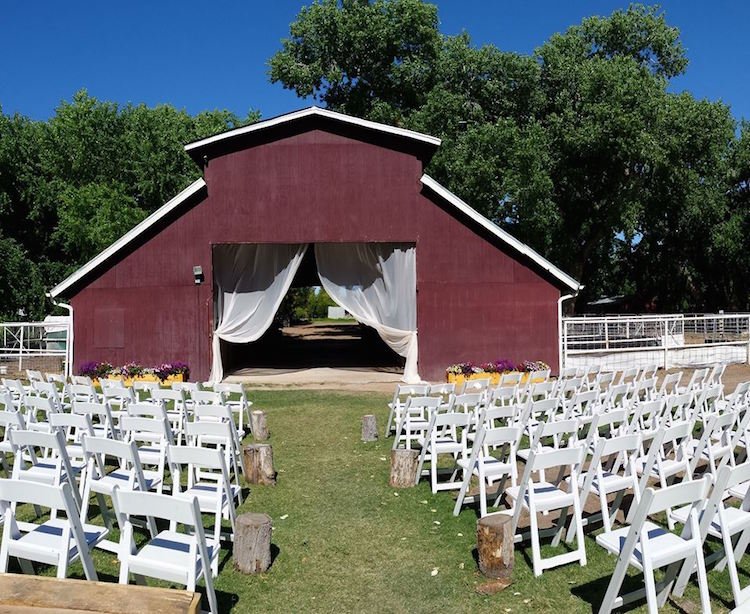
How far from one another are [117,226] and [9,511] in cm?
2673

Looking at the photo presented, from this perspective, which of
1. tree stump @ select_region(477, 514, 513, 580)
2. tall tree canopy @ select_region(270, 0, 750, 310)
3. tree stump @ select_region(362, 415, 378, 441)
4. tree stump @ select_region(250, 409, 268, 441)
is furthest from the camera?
tall tree canopy @ select_region(270, 0, 750, 310)

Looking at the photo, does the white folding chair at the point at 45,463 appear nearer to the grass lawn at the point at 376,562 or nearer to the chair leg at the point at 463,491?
the grass lawn at the point at 376,562

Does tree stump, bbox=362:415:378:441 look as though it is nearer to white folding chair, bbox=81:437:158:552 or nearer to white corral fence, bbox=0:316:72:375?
white folding chair, bbox=81:437:158:552

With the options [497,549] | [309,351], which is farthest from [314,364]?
[497,549]

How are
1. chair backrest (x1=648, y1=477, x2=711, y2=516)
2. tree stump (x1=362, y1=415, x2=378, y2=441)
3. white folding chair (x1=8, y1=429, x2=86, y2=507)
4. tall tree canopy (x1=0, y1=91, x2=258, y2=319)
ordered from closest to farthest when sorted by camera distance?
chair backrest (x1=648, y1=477, x2=711, y2=516), white folding chair (x1=8, y1=429, x2=86, y2=507), tree stump (x1=362, y1=415, x2=378, y2=441), tall tree canopy (x1=0, y1=91, x2=258, y2=319)

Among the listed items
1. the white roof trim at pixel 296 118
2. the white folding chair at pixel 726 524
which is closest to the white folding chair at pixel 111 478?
the white folding chair at pixel 726 524

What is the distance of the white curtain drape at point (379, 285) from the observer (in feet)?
58.5

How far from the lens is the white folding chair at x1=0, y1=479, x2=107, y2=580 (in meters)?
4.00

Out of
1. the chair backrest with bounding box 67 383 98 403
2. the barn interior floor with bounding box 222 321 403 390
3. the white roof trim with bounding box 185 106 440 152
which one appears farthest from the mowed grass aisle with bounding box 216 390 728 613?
the white roof trim with bounding box 185 106 440 152

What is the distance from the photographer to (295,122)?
17156 mm

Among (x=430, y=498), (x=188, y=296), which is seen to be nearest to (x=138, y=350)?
(x=188, y=296)

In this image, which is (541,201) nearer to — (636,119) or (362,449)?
(636,119)

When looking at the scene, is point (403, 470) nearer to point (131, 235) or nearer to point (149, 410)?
point (149, 410)

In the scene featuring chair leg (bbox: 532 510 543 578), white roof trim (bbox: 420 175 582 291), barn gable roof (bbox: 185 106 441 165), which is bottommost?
chair leg (bbox: 532 510 543 578)
